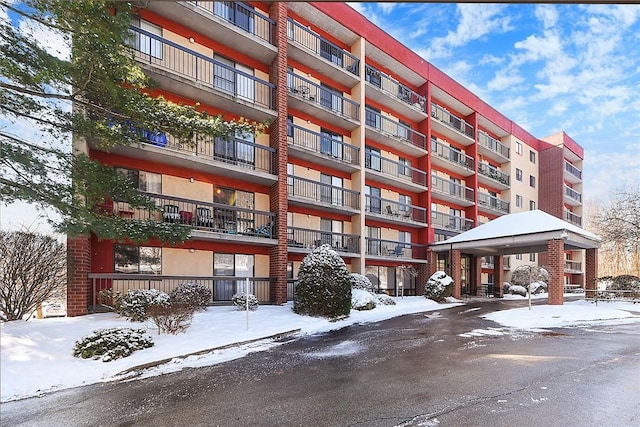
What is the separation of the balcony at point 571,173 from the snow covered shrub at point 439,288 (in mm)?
25088

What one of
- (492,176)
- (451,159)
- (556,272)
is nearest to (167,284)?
(556,272)

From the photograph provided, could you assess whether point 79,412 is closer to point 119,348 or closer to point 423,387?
point 119,348

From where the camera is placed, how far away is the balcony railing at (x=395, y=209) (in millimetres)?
20842

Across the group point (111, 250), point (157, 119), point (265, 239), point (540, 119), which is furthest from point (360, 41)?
point (540, 119)

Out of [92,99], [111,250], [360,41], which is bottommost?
[111,250]

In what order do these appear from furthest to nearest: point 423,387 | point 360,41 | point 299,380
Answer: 1. point 360,41
2. point 299,380
3. point 423,387

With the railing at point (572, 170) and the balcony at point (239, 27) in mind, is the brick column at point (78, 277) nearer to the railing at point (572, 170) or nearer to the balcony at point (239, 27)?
the balcony at point (239, 27)

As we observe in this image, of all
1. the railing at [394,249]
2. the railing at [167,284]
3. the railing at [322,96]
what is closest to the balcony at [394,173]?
the railing at [322,96]

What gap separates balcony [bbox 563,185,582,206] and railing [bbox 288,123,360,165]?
1062 inches

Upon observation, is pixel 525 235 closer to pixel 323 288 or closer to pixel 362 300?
pixel 362 300

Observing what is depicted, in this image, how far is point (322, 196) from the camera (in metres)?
18.2

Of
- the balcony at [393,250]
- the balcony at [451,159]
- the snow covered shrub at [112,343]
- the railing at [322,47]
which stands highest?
the railing at [322,47]

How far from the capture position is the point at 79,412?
3729mm

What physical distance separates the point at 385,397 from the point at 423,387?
722mm
